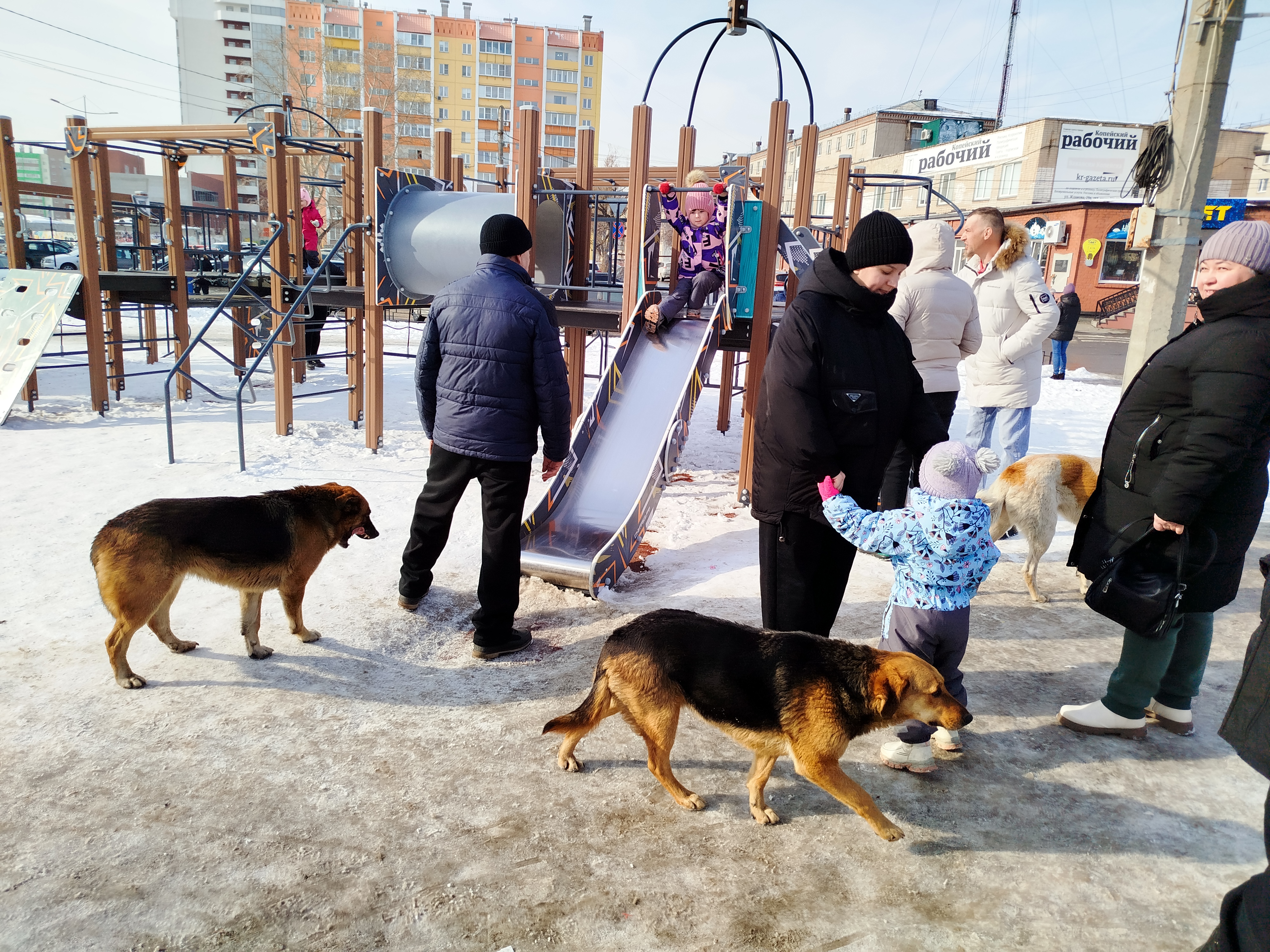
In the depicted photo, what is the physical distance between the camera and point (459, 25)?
69.2 meters

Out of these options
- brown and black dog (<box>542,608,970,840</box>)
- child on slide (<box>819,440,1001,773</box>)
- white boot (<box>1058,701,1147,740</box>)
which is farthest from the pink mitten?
white boot (<box>1058,701,1147,740</box>)

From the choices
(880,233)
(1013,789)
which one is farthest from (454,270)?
(1013,789)

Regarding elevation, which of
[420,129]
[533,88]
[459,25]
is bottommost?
[420,129]

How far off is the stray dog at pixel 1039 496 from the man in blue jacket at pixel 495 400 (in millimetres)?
2804

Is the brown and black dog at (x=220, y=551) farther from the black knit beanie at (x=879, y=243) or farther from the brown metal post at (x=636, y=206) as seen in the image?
the brown metal post at (x=636, y=206)

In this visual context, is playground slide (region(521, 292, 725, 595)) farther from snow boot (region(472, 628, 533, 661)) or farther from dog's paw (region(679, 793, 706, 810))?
dog's paw (region(679, 793, 706, 810))

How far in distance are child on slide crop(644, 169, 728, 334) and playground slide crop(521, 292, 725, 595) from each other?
11.7 inches

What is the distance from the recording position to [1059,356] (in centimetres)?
1462

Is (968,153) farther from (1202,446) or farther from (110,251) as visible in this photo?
(1202,446)

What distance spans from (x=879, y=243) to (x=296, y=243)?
741cm

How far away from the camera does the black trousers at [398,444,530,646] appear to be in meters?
3.78

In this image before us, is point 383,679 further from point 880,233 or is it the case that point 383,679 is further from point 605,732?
point 880,233

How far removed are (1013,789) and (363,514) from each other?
308cm

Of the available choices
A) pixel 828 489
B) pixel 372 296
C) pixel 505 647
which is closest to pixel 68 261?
pixel 372 296
